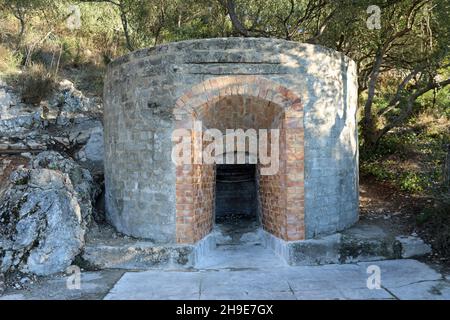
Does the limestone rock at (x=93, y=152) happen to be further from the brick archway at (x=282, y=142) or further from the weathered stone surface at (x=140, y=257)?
the brick archway at (x=282, y=142)

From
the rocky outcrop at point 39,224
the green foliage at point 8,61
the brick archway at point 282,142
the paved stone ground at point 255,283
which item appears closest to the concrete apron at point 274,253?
the paved stone ground at point 255,283

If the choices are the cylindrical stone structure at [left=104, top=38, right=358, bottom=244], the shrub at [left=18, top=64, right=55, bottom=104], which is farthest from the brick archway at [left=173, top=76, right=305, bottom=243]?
the shrub at [left=18, top=64, right=55, bottom=104]

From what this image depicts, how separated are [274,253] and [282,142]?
1.83 metres

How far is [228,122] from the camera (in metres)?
6.55

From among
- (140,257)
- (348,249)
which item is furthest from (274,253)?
(140,257)

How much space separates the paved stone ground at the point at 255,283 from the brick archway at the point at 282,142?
611 millimetres

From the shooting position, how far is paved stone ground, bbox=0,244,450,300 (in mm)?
4676

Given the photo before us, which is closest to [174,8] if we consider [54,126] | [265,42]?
[54,126]

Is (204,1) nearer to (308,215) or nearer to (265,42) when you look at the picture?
(265,42)

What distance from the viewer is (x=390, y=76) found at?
13.0 metres

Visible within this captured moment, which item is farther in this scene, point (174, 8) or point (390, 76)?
point (390, 76)

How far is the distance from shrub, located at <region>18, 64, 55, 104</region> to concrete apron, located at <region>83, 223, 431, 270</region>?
259 inches

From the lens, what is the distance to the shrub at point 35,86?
427 inches

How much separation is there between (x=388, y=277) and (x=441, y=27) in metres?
5.48
